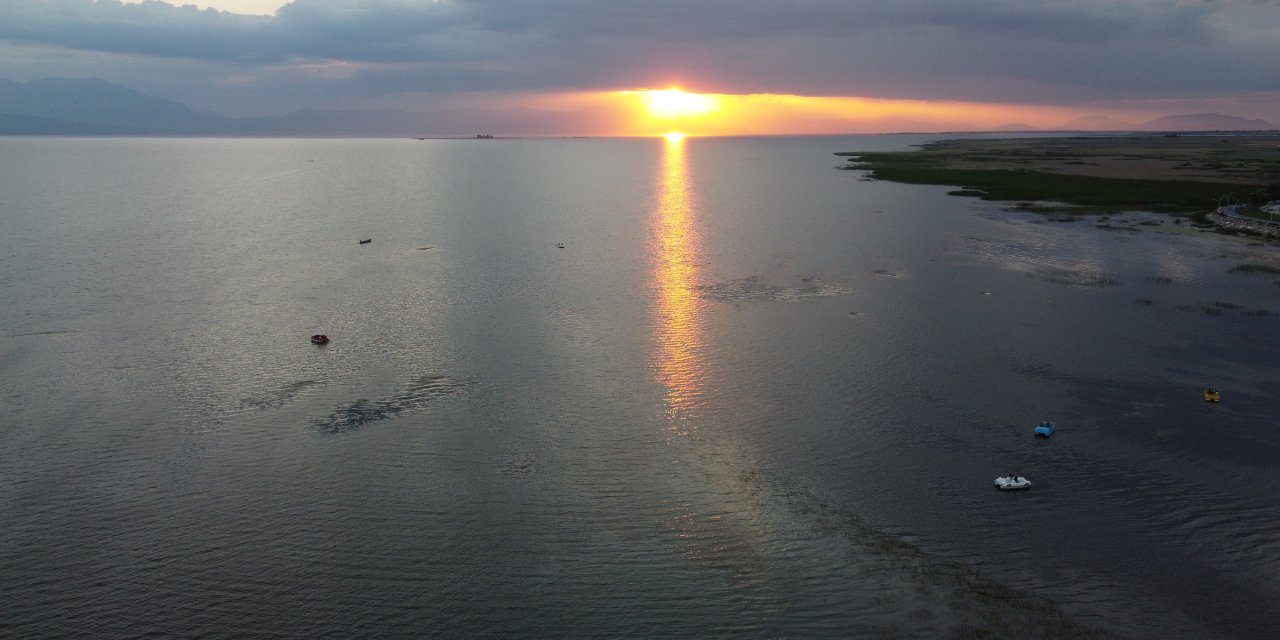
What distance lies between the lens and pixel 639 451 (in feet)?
110

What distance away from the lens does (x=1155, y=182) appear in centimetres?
13612

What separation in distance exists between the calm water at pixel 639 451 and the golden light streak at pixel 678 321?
0.38m

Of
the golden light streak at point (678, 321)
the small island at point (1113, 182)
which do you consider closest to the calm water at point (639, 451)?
the golden light streak at point (678, 321)

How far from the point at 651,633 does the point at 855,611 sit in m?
6.05

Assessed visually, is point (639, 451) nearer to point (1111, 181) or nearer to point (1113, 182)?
point (1113, 182)

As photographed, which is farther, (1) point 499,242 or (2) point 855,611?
(1) point 499,242

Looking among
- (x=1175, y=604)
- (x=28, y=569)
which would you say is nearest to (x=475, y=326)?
(x=28, y=569)

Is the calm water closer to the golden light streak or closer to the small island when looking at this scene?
the golden light streak

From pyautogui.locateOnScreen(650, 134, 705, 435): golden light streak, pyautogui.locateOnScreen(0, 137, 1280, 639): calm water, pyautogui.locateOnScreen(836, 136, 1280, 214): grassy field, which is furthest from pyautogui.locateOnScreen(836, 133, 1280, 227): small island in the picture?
pyautogui.locateOnScreen(650, 134, 705, 435): golden light streak

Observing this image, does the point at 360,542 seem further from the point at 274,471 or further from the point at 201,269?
the point at 201,269

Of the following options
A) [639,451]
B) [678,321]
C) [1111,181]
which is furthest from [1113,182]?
[639,451]

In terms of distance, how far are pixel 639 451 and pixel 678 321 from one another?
21.4 meters

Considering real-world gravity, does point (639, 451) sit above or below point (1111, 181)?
below

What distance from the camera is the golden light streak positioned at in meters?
39.8
